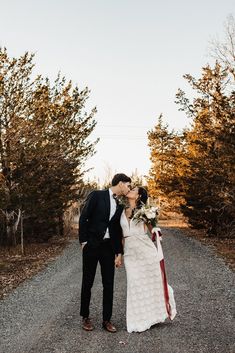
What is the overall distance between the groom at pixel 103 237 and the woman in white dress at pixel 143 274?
0.17 meters

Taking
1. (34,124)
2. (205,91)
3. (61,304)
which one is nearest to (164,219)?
(205,91)

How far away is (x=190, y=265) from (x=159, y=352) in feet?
25.6

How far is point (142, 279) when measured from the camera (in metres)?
6.27

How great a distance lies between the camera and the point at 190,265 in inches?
502

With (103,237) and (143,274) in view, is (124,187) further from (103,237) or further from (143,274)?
(143,274)

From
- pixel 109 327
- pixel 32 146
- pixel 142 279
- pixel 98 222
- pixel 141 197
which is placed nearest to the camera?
pixel 109 327

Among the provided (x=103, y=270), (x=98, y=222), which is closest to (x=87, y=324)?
(x=103, y=270)

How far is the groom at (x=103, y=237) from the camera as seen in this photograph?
6.14 metres

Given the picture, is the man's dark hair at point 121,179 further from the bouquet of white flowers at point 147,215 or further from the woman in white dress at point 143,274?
the bouquet of white flowers at point 147,215

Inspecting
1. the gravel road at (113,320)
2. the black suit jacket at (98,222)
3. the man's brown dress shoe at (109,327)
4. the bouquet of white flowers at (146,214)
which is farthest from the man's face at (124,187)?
the gravel road at (113,320)

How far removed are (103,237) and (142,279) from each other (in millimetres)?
867

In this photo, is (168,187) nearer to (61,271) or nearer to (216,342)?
(61,271)

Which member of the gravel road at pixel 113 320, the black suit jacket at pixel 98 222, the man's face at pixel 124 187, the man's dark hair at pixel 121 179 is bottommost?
the gravel road at pixel 113 320

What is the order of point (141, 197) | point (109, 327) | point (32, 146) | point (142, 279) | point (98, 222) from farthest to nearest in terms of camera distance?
point (32, 146), point (141, 197), point (142, 279), point (98, 222), point (109, 327)
